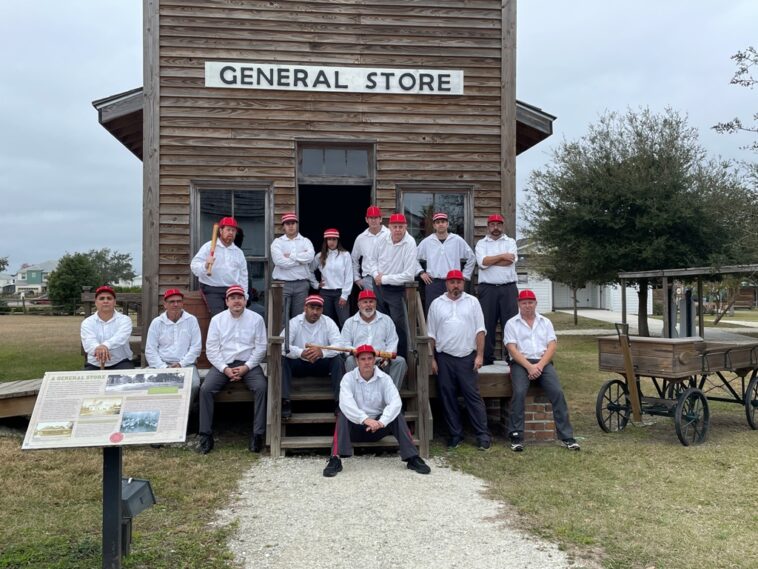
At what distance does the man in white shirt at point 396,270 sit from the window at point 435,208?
4.82 feet

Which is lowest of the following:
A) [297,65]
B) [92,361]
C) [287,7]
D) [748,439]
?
[748,439]

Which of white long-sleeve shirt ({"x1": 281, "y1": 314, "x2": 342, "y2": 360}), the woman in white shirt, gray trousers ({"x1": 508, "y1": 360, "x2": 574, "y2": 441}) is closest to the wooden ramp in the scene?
white long-sleeve shirt ({"x1": 281, "y1": 314, "x2": 342, "y2": 360})

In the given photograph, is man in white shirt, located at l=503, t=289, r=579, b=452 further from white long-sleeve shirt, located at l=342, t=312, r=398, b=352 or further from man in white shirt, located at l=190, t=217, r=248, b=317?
man in white shirt, located at l=190, t=217, r=248, b=317

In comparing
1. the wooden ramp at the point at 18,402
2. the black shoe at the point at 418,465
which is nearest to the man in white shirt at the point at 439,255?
the black shoe at the point at 418,465

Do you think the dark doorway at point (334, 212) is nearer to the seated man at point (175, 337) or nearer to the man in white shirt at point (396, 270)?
the man in white shirt at point (396, 270)

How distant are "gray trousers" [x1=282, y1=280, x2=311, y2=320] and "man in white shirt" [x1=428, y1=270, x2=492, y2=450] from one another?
1563mm

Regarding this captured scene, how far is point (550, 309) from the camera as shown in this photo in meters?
42.4

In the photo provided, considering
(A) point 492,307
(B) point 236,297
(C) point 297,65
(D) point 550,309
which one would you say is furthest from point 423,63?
(D) point 550,309

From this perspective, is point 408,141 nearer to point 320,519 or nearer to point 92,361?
point 92,361

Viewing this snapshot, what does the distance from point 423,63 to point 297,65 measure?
1697mm

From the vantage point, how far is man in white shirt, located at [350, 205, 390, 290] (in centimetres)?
820

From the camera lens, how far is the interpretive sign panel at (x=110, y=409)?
3736mm

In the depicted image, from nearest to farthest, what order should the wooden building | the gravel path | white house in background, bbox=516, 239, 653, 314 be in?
the gravel path → the wooden building → white house in background, bbox=516, 239, 653, 314

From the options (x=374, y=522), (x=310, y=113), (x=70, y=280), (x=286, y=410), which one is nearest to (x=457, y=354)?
(x=286, y=410)
